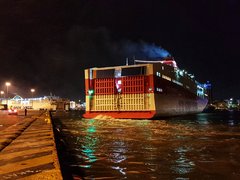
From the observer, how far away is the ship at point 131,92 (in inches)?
1930

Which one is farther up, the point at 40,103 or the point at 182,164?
the point at 40,103

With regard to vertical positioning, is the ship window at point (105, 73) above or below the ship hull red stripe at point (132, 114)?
above

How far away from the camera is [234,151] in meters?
13.7

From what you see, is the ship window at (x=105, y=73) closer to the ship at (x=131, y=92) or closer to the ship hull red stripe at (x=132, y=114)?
the ship at (x=131, y=92)

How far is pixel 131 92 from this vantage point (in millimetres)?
50438

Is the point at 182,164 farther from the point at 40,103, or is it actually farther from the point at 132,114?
the point at 40,103

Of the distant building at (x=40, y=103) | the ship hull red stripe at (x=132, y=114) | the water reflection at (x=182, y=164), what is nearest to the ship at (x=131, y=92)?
the ship hull red stripe at (x=132, y=114)

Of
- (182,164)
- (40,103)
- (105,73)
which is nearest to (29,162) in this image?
(182,164)

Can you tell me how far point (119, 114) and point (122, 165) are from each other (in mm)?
39659

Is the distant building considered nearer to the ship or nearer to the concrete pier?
the ship

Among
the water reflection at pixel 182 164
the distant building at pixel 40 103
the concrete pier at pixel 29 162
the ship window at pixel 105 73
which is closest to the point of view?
the concrete pier at pixel 29 162

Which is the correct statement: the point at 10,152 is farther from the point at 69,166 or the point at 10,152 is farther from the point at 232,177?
the point at 232,177

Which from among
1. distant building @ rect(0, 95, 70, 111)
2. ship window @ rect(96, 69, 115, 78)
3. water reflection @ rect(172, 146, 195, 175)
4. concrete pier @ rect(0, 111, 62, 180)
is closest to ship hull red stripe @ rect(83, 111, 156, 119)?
ship window @ rect(96, 69, 115, 78)

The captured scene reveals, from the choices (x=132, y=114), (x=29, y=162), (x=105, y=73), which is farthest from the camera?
(x=105, y=73)
